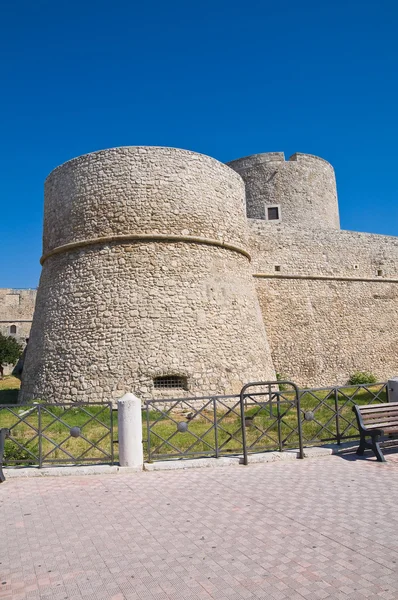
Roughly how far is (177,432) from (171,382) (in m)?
4.34

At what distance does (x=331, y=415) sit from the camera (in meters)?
9.86

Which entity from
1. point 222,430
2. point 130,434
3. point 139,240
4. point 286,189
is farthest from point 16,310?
point 130,434

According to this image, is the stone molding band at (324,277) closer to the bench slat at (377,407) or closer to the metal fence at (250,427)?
the metal fence at (250,427)

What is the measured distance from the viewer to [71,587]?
10.4ft

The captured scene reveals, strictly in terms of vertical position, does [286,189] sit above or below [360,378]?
above

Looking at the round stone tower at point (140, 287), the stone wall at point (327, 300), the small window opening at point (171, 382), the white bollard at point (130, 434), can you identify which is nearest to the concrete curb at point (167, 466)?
the white bollard at point (130, 434)

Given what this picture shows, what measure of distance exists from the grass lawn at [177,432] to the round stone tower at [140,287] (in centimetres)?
92

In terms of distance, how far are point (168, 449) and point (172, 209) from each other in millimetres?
6695

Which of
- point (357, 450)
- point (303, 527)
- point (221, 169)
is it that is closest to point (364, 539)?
point (303, 527)

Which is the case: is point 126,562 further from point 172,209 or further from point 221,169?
point 221,169

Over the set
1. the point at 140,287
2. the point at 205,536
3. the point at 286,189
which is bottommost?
the point at 205,536

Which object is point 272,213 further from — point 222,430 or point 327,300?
point 222,430

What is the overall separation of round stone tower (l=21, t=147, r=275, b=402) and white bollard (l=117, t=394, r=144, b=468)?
4513mm

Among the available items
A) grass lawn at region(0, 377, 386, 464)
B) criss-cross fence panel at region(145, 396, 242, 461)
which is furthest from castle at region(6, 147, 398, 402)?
criss-cross fence panel at region(145, 396, 242, 461)
